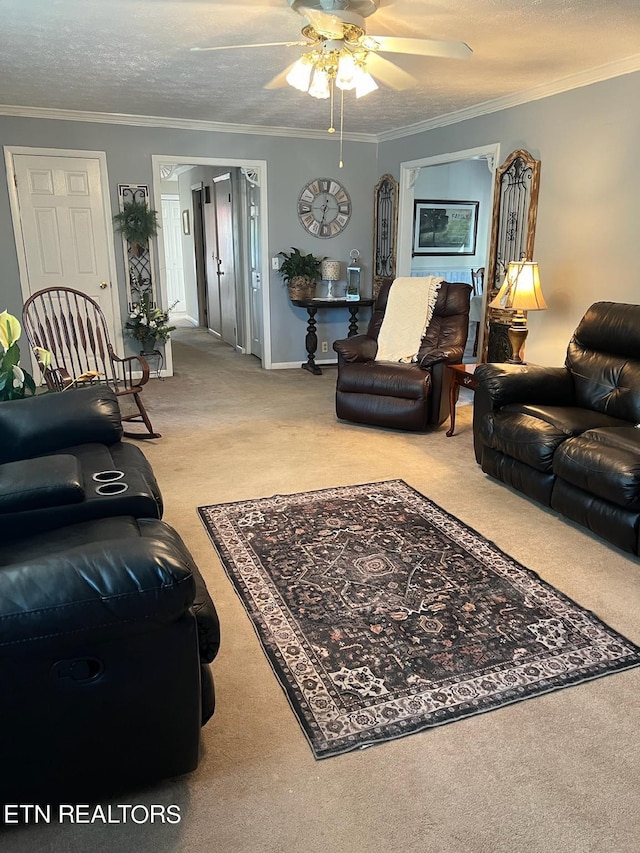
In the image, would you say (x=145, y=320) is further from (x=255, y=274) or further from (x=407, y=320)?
(x=407, y=320)

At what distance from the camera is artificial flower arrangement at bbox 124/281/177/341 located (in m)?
6.16

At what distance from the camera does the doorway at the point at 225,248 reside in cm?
652

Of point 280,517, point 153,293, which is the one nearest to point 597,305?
point 280,517

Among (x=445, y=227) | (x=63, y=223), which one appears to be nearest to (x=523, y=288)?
(x=445, y=227)

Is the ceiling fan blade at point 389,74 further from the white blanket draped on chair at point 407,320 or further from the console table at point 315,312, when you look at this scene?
the console table at point 315,312

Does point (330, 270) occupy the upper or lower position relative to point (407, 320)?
upper

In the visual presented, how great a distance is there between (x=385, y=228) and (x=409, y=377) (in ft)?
9.30

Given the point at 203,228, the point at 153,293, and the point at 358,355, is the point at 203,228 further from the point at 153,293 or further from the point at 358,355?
the point at 358,355

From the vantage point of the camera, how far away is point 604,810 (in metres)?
1.58

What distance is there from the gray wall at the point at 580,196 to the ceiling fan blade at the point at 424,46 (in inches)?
68.0

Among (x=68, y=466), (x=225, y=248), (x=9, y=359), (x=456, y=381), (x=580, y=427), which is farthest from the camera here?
(x=225, y=248)

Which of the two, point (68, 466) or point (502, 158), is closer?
point (68, 466)

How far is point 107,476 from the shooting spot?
227cm

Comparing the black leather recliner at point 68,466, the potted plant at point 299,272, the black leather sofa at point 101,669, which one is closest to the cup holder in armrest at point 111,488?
the black leather recliner at point 68,466
